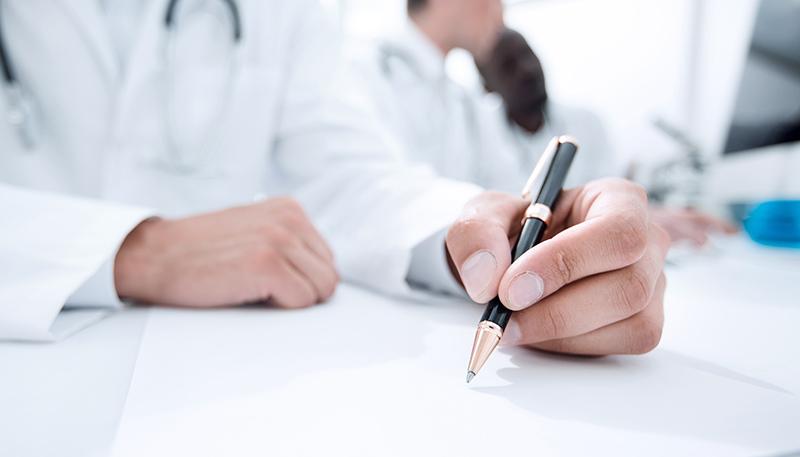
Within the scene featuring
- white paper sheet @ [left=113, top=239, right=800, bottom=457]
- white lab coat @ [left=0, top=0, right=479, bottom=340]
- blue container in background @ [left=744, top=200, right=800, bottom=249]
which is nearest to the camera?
white paper sheet @ [left=113, top=239, right=800, bottom=457]

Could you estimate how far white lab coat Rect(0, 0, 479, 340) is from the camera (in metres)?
0.53

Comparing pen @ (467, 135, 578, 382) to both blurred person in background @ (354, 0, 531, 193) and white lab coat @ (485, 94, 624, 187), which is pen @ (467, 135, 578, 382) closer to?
blurred person in background @ (354, 0, 531, 193)

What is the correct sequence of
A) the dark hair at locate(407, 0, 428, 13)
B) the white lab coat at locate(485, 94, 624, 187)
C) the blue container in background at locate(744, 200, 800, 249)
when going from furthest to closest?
the white lab coat at locate(485, 94, 624, 187) < the dark hair at locate(407, 0, 428, 13) < the blue container in background at locate(744, 200, 800, 249)

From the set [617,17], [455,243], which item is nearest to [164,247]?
[455,243]

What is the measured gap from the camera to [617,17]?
1767mm

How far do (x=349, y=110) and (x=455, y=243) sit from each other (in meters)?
0.39

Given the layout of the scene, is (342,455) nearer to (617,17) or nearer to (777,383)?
(777,383)

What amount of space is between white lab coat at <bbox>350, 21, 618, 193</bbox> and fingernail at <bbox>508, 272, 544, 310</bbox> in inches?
36.2

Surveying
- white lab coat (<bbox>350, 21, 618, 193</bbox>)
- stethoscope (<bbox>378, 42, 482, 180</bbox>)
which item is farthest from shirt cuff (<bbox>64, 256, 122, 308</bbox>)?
stethoscope (<bbox>378, 42, 482, 180</bbox>)

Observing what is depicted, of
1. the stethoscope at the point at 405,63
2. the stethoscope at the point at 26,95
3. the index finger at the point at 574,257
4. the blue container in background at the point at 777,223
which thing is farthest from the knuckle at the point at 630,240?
the stethoscope at the point at 405,63

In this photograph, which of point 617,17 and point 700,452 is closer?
point 700,452

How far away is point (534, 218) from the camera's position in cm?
33

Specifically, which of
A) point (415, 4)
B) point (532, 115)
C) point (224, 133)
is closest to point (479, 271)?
point (224, 133)

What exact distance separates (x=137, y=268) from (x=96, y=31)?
1.17 ft
